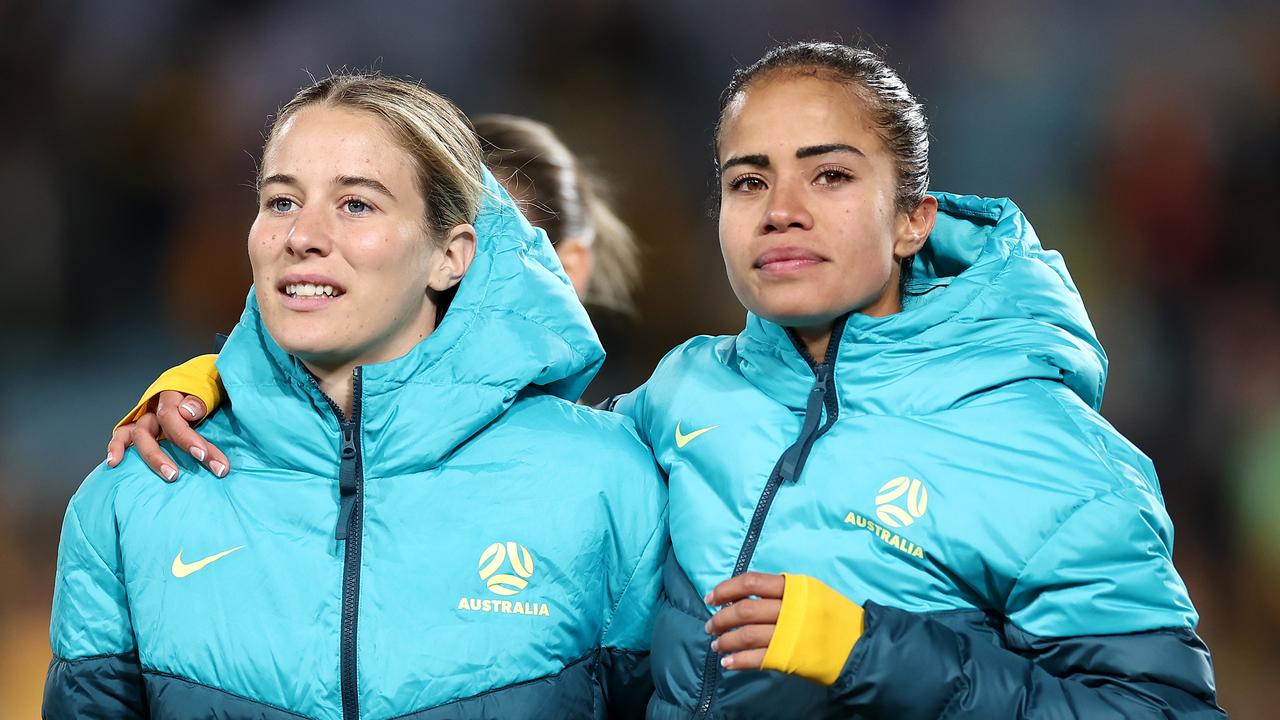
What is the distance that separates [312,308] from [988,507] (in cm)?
82

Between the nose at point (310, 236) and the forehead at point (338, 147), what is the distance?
0.06 m

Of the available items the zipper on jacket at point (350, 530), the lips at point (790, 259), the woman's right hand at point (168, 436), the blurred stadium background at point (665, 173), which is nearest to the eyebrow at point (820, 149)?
the lips at point (790, 259)

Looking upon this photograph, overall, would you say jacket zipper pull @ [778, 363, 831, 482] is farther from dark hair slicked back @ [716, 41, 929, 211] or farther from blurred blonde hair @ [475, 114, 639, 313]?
blurred blonde hair @ [475, 114, 639, 313]

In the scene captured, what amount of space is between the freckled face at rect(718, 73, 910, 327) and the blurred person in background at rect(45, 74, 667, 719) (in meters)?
0.26

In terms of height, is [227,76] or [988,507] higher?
[227,76]

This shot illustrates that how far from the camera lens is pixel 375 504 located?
1450 millimetres

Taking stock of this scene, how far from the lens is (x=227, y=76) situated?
4.02 metres

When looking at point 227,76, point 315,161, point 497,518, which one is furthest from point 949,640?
point 227,76

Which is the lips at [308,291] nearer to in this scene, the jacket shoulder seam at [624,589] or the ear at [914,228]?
the jacket shoulder seam at [624,589]

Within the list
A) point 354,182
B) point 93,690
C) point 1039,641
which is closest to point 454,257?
point 354,182

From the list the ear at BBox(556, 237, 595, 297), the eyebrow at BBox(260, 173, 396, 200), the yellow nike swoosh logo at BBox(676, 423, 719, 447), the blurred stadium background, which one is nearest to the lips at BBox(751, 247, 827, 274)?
the yellow nike swoosh logo at BBox(676, 423, 719, 447)

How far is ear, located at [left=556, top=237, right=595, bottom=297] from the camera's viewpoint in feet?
8.16

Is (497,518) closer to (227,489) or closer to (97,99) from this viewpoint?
(227,489)

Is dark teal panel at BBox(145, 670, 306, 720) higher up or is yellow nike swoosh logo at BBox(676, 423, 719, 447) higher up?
yellow nike swoosh logo at BBox(676, 423, 719, 447)
